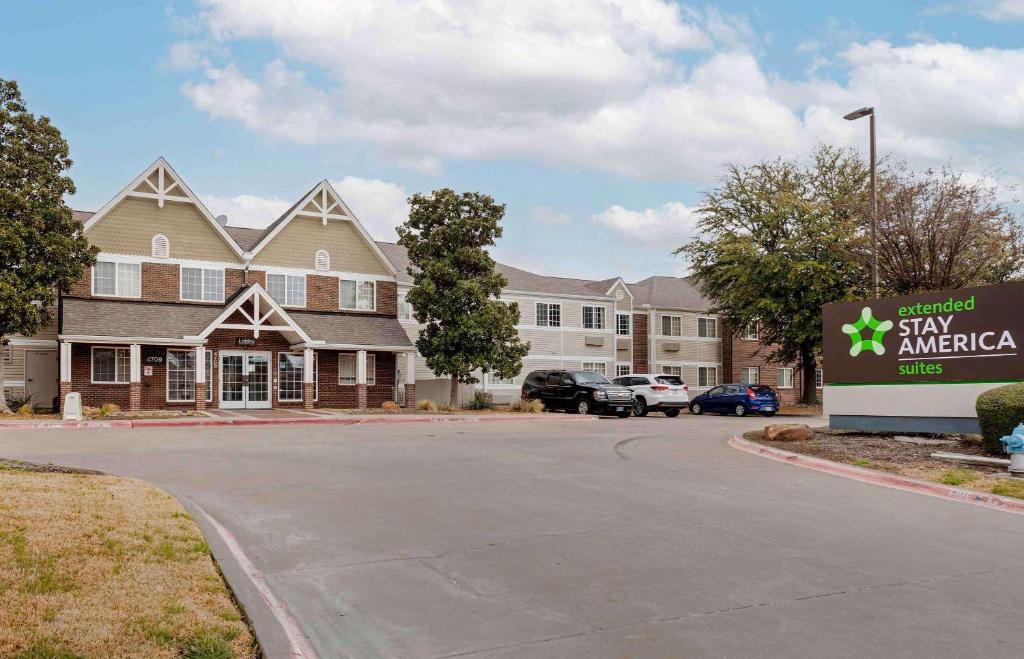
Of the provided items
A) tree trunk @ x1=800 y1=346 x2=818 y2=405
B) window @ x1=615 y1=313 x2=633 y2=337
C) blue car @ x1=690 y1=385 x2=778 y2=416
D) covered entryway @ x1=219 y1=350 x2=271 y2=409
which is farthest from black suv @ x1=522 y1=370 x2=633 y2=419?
window @ x1=615 y1=313 x2=633 y2=337

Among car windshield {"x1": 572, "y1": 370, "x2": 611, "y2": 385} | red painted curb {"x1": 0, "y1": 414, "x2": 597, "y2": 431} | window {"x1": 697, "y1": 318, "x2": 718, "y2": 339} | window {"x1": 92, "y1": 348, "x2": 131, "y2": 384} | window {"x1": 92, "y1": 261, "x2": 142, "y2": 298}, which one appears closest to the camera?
red painted curb {"x1": 0, "y1": 414, "x2": 597, "y2": 431}

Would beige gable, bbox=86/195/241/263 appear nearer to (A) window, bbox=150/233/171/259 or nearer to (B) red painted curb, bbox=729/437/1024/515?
(A) window, bbox=150/233/171/259

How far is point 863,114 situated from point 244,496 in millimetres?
20007

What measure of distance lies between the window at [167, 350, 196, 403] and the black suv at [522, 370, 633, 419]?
502 inches

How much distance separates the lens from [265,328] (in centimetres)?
3180

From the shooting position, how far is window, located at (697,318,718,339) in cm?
5231

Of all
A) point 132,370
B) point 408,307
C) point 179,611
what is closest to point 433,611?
point 179,611

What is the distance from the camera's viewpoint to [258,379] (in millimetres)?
33375

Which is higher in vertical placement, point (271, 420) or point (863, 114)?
point (863, 114)

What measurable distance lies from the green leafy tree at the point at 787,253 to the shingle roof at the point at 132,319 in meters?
24.0

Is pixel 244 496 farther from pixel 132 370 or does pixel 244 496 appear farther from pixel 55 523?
pixel 132 370

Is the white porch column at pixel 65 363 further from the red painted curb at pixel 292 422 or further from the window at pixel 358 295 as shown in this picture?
the window at pixel 358 295

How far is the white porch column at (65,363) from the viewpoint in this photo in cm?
2811

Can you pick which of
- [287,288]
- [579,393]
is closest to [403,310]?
[287,288]
